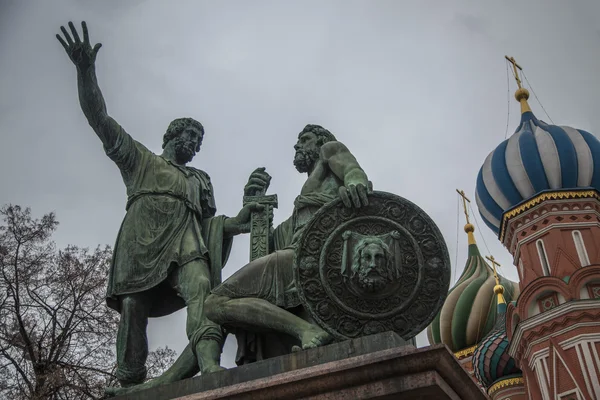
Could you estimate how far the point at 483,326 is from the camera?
34.4 metres

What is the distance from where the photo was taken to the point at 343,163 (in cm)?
771

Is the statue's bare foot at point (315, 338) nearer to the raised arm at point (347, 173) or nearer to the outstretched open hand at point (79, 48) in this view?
the raised arm at point (347, 173)

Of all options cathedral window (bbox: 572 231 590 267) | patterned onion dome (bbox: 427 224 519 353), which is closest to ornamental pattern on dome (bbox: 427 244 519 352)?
patterned onion dome (bbox: 427 224 519 353)

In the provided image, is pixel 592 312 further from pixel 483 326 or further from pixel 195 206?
pixel 195 206

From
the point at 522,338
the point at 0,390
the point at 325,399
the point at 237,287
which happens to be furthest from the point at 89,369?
the point at 522,338

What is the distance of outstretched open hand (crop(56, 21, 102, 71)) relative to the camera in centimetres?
815

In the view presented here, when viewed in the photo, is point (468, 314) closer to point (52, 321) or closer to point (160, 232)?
point (52, 321)

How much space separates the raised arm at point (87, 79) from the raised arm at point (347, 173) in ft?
6.72

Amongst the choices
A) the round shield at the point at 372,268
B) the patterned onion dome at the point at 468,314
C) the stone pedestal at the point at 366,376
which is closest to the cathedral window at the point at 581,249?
the patterned onion dome at the point at 468,314

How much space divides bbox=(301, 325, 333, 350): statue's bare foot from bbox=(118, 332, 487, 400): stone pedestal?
248 millimetres

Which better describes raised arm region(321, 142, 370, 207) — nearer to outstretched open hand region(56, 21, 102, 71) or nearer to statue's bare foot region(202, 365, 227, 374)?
statue's bare foot region(202, 365, 227, 374)

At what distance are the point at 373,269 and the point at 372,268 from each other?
1cm

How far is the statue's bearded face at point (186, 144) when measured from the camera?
8.75 m

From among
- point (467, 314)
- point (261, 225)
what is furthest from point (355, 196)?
point (467, 314)
